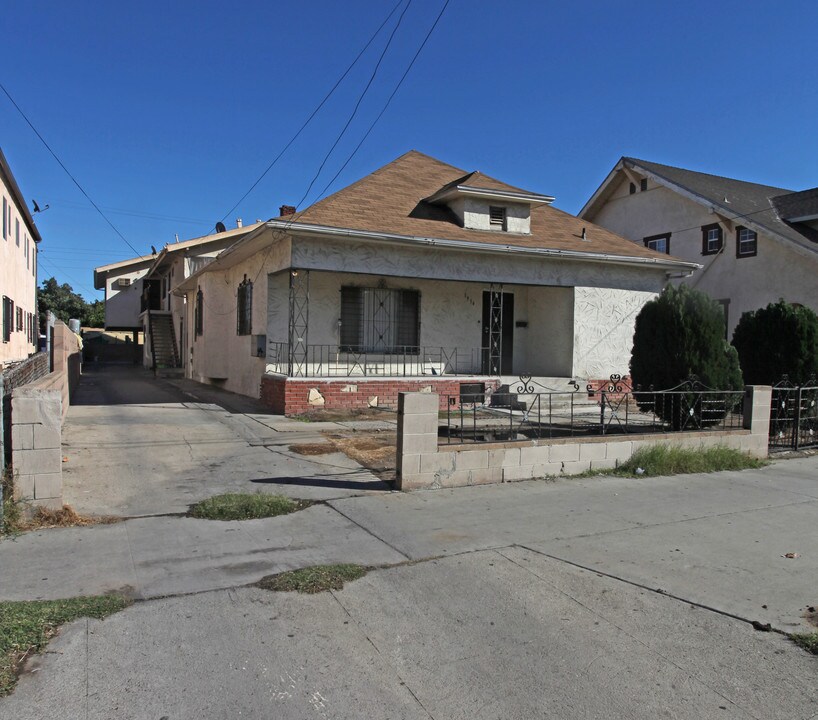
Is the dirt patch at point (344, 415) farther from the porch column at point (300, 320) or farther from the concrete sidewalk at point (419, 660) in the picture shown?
the concrete sidewalk at point (419, 660)

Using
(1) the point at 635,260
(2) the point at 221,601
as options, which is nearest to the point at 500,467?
(2) the point at 221,601

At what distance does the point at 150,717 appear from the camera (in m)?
3.01

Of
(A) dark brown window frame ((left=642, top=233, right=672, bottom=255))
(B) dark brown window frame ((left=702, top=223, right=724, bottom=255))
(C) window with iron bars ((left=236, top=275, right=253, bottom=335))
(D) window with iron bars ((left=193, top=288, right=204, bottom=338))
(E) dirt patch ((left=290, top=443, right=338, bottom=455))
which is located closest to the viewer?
(E) dirt patch ((left=290, top=443, right=338, bottom=455))

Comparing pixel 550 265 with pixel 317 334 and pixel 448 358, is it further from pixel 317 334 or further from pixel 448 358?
pixel 317 334

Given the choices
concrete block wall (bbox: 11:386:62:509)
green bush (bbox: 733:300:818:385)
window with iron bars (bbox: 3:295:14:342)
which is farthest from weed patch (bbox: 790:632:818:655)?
window with iron bars (bbox: 3:295:14:342)

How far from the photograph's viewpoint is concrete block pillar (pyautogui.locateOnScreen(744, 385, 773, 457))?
9.98 metres

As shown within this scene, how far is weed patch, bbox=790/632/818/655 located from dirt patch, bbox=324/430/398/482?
14.5 feet

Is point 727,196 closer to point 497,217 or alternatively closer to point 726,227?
point 726,227

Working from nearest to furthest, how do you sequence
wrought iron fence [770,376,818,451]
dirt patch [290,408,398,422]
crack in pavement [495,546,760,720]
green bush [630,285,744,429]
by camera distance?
crack in pavement [495,546,760,720], green bush [630,285,744,429], wrought iron fence [770,376,818,451], dirt patch [290,408,398,422]

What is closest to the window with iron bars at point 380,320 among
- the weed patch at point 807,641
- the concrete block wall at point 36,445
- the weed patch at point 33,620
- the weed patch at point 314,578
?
the concrete block wall at point 36,445

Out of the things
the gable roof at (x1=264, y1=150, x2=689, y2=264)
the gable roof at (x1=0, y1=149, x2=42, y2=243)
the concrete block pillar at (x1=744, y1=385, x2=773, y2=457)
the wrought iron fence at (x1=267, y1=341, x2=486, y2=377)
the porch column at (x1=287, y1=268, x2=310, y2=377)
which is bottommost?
the concrete block pillar at (x1=744, y1=385, x2=773, y2=457)

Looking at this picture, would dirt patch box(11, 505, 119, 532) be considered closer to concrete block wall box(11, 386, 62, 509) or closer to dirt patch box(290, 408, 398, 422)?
concrete block wall box(11, 386, 62, 509)

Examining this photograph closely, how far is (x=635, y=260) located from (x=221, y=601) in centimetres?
1478

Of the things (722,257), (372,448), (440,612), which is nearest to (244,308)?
(372,448)
